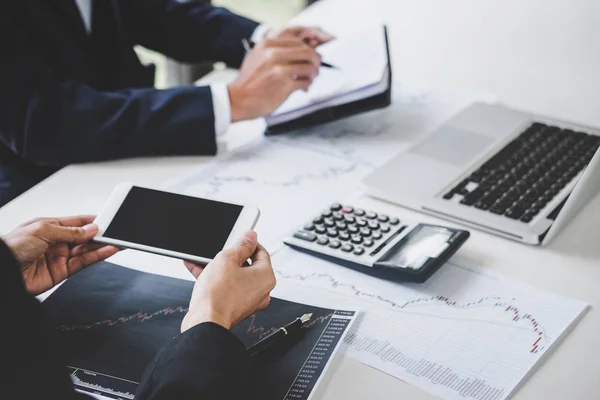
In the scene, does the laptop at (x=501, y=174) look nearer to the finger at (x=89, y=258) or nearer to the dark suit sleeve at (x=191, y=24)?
the finger at (x=89, y=258)

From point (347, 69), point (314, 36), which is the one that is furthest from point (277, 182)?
point (314, 36)

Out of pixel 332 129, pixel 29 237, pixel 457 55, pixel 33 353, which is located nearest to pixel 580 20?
pixel 457 55

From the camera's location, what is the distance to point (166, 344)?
0.71 meters

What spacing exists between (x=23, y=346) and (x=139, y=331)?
0.28 meters

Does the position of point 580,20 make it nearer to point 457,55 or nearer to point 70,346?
point 457,55

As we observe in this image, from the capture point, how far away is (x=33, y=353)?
1.81 ft

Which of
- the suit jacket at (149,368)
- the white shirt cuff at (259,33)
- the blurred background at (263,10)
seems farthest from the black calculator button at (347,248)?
the blurred background at (263,10)

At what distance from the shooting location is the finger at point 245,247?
80cm

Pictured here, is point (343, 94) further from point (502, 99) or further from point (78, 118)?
point (78, 118)

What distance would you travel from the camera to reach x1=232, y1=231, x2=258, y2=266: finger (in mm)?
801

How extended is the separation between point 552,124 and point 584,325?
454mm

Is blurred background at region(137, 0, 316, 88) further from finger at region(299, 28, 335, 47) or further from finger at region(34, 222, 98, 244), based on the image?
finger at region(34, 222, 98, 244)

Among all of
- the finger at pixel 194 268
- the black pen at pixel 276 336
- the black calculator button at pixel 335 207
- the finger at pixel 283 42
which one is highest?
the finger at pixel 283 42

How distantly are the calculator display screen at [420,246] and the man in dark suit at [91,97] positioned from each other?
1.31ft
